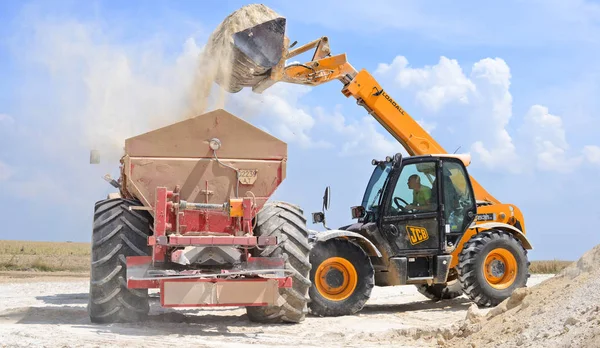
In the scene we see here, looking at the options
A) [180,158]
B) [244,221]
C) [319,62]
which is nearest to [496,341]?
[244,221]

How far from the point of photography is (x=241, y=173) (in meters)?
9.68

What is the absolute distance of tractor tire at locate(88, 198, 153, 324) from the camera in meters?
9.37

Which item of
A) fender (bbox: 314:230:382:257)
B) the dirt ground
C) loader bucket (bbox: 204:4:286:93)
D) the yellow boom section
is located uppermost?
loader bucket (bbox: 204:4:286:93)

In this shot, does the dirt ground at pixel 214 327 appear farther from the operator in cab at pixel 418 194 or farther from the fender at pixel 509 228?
the operator in cab at pixel 418 194

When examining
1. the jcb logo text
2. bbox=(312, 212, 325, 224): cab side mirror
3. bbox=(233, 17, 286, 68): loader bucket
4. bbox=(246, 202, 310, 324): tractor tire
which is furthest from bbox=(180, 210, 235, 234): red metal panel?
the jcb logo text

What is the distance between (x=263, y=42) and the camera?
445 inches

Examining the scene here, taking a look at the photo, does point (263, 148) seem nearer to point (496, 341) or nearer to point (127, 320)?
point (127, 320)

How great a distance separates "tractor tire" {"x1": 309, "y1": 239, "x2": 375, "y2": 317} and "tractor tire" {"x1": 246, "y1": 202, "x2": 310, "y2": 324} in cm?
137

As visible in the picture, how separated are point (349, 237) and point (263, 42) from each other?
328cm

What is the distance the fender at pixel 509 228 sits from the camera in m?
12.6

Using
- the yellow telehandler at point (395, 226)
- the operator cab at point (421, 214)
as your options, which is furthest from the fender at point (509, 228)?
the operator cab at point (421, 214)

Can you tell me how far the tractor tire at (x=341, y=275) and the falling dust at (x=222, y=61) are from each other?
283cm

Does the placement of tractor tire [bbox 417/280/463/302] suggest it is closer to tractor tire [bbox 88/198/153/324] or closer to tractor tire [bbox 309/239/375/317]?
tractor tire [bbox 309/239/375/317]

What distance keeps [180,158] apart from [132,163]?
0.60 metres
